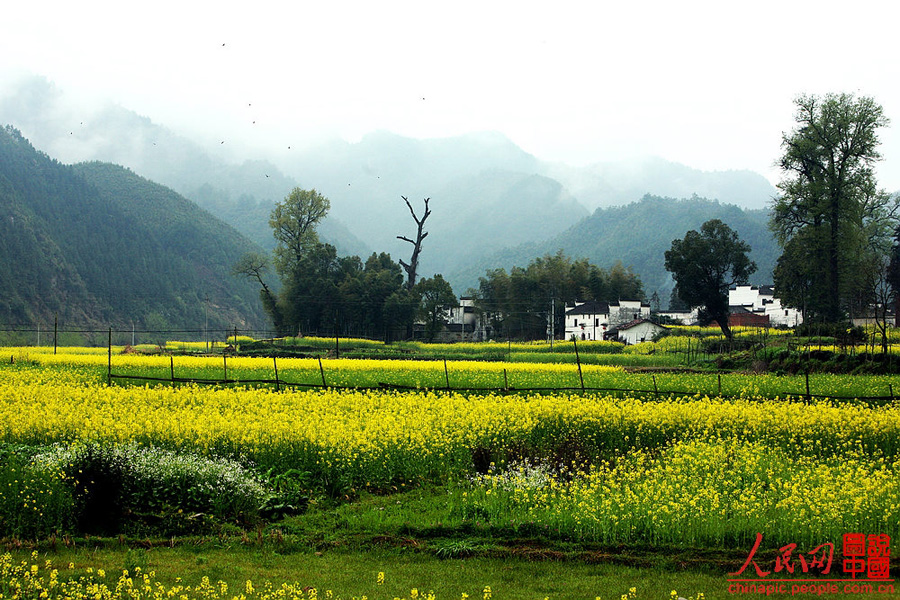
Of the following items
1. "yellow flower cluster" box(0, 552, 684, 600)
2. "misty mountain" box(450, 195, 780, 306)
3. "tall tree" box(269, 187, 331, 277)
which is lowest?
"yellow flower cluster" box(0, 552, 684, 600)

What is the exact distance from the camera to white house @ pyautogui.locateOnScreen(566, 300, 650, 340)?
255ft

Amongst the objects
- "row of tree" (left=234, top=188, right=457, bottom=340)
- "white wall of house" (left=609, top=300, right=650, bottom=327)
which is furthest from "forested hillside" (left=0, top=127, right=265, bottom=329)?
"white wall of house" (left=609, top=300, right=650, bottom=327)

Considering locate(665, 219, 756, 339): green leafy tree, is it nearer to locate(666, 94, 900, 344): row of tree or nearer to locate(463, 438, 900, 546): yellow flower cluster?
locate(666, 94, 900, 344): row of tree

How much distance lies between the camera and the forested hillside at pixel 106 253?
94.2 m

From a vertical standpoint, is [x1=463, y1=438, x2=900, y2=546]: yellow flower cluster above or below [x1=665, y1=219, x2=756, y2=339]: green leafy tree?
below

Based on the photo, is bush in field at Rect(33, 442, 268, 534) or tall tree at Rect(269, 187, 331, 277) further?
tall tree at Rect(269, 187, 331, 277)

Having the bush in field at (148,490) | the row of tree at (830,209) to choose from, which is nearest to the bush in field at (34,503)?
the bush in field at (148,490)

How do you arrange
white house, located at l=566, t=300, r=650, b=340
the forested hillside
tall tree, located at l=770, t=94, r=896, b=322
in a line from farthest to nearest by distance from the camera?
the forested hillside, white house, located at l=566, t=300, r=650, b=340, tall tree, located at l=770, t=94, r=896, b=322

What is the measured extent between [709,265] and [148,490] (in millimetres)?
61782

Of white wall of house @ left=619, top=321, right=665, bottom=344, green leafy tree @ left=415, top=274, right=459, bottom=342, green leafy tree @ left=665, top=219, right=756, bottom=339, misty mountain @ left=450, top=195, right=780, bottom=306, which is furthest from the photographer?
misty mountain @ left=450, top=195, right=780, bottom=306

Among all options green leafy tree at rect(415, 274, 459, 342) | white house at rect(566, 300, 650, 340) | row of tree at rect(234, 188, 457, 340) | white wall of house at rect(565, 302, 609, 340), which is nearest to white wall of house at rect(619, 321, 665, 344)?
white house at rect(566, 300, 650, 340)

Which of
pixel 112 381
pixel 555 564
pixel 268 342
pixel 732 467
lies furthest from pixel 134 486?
pixel 268 342

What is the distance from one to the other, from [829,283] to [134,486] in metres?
52.2

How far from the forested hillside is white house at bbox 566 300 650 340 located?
4613cm
